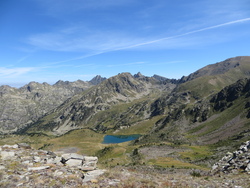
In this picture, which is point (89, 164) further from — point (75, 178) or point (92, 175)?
point (75, 178)

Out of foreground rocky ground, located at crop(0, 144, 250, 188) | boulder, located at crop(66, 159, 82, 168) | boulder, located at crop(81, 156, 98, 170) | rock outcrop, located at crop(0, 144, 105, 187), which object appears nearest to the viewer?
foreground rocky ground, located at crop(0, 144, 250, 188)

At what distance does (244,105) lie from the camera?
17388 centimetres

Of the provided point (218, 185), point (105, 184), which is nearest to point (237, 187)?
point (218, 185)

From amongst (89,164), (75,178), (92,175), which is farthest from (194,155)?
(75,178)

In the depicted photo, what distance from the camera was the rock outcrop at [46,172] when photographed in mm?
17141

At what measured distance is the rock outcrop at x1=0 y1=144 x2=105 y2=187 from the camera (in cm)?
1714

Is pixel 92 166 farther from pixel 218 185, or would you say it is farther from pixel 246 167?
pixel 246 167

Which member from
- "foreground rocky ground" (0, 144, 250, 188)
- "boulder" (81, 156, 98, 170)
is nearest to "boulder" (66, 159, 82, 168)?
"foreground rocky ground" (0, 144, 250, 188)

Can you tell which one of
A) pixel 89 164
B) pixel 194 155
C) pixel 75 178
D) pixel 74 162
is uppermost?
pixel 75 178

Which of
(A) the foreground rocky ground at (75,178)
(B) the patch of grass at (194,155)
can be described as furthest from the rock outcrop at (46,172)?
(B) the patch of grass at (194,155)

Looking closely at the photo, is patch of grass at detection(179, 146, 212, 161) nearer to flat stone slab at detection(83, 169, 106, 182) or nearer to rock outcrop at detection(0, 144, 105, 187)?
rock outcrop at detection(0, 144, 105, 187)

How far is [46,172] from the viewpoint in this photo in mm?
19625

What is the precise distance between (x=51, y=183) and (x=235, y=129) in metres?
156

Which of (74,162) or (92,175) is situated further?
(74,162)
